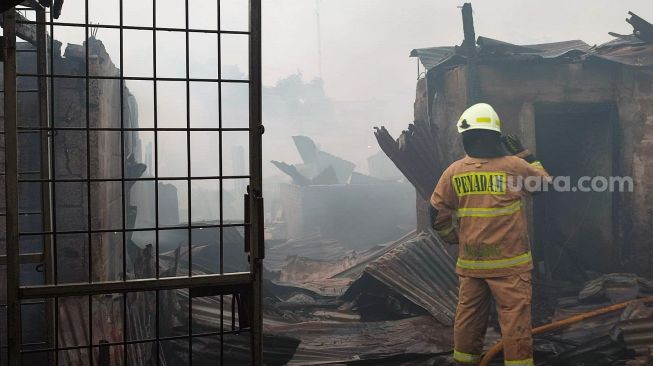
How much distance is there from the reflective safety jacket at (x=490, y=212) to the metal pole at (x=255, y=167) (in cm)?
282

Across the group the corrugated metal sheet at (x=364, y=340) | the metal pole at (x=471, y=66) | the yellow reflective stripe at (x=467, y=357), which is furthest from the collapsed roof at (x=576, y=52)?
the yellow reflective stripe at (x=467, y=357)

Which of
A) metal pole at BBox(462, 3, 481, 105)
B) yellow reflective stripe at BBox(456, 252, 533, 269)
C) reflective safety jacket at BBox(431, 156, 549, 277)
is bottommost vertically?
yellow reflective stripe at BBox(456, 252, 533, 269)

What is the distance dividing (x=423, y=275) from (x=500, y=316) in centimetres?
338

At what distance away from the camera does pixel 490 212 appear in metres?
5.07

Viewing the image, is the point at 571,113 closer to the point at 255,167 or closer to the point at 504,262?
the point at 504,262

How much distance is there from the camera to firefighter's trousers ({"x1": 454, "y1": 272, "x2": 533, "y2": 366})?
4.64 m

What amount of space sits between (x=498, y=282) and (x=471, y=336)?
579 mm

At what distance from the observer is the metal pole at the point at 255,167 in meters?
2.75

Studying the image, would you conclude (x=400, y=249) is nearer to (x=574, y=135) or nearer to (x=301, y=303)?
(x=301, y=303)

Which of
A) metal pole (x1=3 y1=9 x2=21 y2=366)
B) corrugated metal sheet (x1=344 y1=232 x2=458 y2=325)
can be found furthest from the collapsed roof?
metal pole (x1=3 y1=9 x2=21 y2=366)

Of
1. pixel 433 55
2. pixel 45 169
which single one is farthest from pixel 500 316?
pixel 433 55

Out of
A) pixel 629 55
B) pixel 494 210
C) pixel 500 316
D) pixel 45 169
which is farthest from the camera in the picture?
pixel 629 55

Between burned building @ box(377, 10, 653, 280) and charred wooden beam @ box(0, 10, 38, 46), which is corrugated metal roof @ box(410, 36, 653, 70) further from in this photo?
charred wooden beam @ box(0, 10, 38, 46)

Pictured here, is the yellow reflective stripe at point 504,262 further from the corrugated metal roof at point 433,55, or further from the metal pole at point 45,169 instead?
the corrugated metal roof at point 433,55
